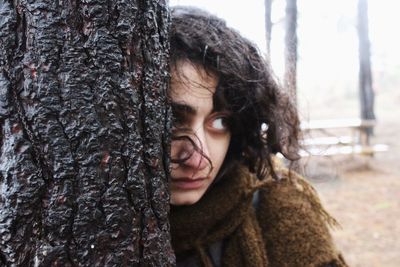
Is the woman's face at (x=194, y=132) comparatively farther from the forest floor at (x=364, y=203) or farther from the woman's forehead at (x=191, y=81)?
the forest floor at (x=364, y=203)

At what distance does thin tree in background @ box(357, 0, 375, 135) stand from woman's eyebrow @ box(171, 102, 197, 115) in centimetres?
1109

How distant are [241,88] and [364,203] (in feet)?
20.9

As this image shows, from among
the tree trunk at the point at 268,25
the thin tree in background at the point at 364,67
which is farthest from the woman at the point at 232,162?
the thin tree in background at the point at 364,67

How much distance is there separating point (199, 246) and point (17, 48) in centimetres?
108

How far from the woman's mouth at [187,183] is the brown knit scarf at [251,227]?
0.59 feet

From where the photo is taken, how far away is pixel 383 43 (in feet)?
100

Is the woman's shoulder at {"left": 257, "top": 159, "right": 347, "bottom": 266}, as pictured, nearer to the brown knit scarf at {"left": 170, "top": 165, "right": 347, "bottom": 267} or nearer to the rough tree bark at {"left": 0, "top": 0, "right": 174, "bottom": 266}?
the brown knit scarf at {"left": 170, "top": 165, "right": 347, "bottom": 267}

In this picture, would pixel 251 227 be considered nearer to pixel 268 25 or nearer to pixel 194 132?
pixel 194 132

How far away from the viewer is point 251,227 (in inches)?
70.0

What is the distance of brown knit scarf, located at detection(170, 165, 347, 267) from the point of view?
66.2 inches

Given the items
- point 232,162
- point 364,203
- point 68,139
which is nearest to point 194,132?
point 232,162

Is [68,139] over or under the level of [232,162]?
over

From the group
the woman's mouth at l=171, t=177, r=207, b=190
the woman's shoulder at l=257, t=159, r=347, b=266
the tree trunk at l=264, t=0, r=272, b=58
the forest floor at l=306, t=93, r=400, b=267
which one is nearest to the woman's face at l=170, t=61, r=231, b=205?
the woman's mouth at l=171, t=177, r=207, b=190

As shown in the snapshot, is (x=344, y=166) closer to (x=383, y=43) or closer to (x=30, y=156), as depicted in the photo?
(x=30, y=156)
